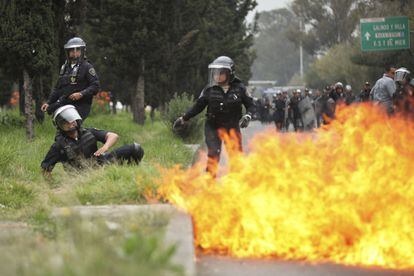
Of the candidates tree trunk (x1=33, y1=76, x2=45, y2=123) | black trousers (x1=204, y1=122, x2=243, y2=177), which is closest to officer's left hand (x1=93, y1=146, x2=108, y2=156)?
black trousers (x1=204, y1=122, x2=243, y2=177)

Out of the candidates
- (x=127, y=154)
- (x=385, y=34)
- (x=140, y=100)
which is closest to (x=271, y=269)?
(x=127, y=154)

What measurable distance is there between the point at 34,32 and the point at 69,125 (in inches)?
299

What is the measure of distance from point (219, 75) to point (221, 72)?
0.14 ft

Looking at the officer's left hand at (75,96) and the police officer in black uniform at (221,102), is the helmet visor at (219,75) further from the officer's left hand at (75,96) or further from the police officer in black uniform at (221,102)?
the officer's left hand at (75,96)

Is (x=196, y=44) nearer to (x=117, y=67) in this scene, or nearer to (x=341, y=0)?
(x=117, y=67)

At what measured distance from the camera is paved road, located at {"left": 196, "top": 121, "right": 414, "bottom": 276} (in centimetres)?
605

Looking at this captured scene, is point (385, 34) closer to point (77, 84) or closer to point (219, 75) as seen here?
point (77, 84)

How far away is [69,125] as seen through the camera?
381 inches

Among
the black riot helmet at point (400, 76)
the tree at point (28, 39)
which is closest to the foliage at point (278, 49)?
the tree at point (28, 39)

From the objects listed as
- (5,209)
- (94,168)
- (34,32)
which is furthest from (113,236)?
(34,32)

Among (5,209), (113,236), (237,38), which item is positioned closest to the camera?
(113,236)

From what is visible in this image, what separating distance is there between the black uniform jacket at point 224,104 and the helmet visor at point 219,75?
0.07 meters

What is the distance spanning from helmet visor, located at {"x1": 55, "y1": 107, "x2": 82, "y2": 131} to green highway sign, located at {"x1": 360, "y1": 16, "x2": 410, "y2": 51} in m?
23.7

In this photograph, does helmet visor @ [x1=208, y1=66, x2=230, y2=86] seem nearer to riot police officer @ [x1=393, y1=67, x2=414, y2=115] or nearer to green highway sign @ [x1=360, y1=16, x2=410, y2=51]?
riot police officer @ [x1=393, y1=67, x2=414, y2=115]
